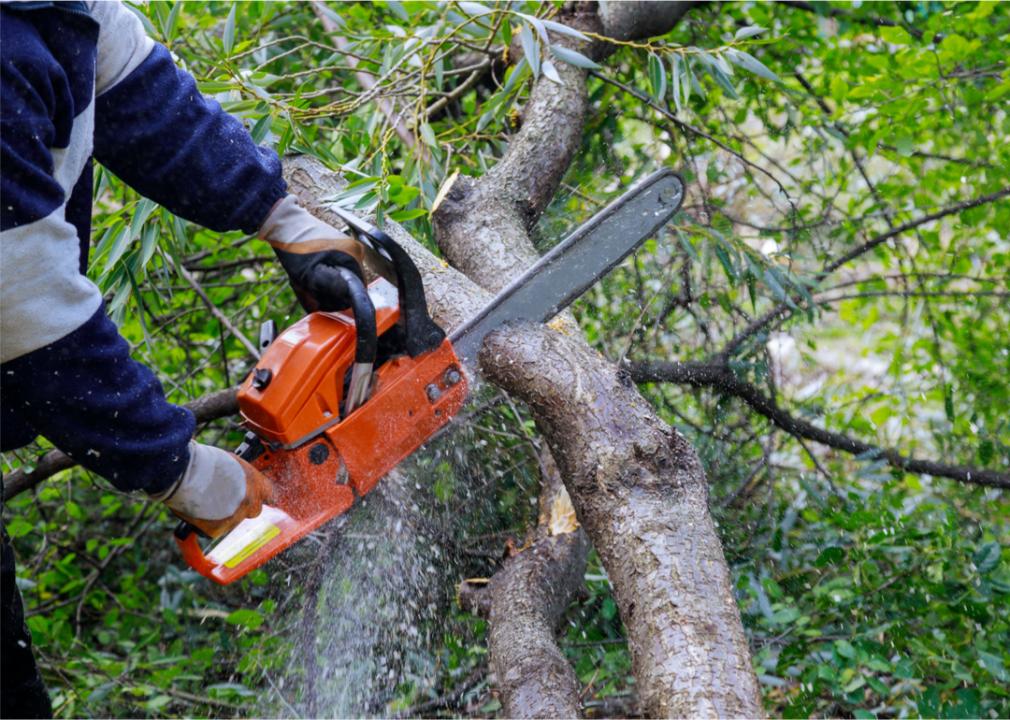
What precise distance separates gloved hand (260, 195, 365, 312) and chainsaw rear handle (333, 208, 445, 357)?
0.06 m

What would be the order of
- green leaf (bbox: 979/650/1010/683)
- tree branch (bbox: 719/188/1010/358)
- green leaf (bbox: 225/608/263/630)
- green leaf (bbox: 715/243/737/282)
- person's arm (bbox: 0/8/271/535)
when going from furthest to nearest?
tree branch (bbox: 719/188/1010/358), green leaf (bbox: 715/243/737/282), green leaf (bbox: 225/608/263/630), green leaf (bbox: 979/650/1010/683), person's arm (bbox: 0/8/271/535)

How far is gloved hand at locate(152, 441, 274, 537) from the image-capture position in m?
1.95

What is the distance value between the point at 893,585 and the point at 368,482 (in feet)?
5.07

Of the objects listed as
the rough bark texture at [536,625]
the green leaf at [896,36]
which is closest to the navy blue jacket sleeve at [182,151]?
the rough bark texture at [536,625]

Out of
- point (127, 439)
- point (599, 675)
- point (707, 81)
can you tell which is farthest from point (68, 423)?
point (707, 81)

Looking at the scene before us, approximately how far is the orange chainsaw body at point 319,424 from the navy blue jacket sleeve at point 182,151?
0.31m

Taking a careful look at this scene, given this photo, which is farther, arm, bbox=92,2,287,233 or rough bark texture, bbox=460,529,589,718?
rough bark texture, bbox=460,529,589,718

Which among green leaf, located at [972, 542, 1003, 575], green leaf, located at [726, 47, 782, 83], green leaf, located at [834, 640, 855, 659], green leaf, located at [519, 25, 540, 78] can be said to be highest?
green leaf, located at [726, 47, 782, 83]

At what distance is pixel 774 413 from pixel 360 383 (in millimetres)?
1746

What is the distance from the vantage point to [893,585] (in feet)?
8.97

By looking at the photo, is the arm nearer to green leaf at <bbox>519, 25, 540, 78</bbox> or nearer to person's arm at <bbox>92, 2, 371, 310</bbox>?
person's arm at <bbox>92, 2, 371, 310</bbox>

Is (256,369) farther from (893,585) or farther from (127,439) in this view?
(893,585)

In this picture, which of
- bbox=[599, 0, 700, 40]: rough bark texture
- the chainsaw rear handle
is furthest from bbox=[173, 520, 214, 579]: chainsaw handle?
bbox=[599, 0, 700, 40]: rough bark texture

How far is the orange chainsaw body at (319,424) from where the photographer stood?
2.11 metres
